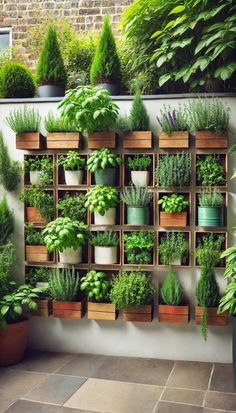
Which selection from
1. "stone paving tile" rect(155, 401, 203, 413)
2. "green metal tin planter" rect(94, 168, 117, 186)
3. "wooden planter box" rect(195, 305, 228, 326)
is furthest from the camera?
"green metal tin planter" rect(94, 168, 117, 186)

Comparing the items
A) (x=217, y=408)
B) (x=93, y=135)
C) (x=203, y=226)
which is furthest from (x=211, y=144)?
(x=217, y=408)

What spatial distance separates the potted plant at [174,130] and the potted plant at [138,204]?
16.7 inches

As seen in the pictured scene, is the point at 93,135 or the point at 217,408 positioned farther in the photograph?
the point at 93,135

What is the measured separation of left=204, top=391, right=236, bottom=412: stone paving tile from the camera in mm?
2848

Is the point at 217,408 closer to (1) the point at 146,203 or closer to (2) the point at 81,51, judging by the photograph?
(1) the point at 146,203

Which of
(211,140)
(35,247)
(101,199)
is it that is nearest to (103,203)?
(101,199)

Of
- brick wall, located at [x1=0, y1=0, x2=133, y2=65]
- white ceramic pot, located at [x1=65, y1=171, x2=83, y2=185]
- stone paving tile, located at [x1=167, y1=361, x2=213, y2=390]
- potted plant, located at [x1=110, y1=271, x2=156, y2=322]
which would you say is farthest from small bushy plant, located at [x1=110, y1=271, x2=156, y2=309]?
brick wall, located at [x1=0, y1=0, x2=133, y2=65]

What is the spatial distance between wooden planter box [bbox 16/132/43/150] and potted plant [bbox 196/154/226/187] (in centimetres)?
139

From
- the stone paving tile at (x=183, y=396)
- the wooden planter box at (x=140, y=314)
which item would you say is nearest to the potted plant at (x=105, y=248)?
the wooden planter box at (x=140, y=314)

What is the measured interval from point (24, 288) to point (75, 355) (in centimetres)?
74

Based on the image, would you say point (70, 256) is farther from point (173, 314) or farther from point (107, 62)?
point (107, 62)

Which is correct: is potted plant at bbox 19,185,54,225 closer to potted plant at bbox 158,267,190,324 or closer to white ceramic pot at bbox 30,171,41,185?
white ceramic pot at bbox 30,171,41,185

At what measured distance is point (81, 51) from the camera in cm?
434

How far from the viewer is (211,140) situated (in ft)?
11.6
